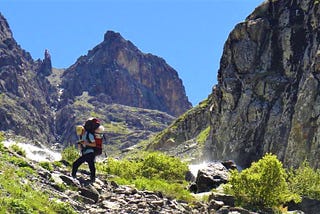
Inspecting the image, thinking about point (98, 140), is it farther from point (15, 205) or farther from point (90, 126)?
point (15, 205)

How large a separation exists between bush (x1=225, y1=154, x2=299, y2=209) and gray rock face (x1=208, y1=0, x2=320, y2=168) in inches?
2650

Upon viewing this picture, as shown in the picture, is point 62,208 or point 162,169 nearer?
point 62,208

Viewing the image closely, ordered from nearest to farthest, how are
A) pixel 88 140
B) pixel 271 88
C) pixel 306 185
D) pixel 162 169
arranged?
pixel 88 140, pixel 306 185, pixel 162 169, pixel 271 88

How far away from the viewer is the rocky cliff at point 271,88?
111m

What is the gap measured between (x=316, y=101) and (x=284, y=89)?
22.1 meters

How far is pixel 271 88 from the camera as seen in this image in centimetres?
13450

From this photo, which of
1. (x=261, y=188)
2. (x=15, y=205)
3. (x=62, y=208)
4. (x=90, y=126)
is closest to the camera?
(x=15, y=205)

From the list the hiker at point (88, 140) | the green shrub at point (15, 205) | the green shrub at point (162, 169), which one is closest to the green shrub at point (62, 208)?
the green shrub at point (15, 205)

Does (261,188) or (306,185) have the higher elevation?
(306,185)

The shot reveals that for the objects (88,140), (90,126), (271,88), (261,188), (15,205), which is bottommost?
(15,205)

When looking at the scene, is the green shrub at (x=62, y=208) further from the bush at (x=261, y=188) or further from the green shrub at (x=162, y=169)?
the green shrub at (x=162, y=169)

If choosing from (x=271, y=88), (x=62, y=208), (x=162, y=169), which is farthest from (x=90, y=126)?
(x=271, y=88)

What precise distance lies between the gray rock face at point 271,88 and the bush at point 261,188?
67299mm

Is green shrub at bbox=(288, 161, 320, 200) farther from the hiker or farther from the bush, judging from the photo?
the hiker
